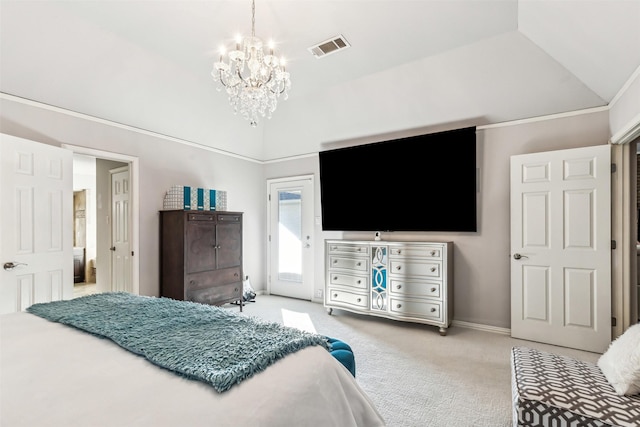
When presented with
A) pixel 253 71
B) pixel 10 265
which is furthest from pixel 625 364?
pixel 10 265

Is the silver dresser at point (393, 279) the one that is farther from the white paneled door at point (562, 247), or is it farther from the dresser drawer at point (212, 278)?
the dresser drawer at point (212, 278)

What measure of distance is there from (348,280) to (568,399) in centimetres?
282

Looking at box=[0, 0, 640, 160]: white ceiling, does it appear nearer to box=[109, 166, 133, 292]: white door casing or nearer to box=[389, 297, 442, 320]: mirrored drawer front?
box=[109, 166, 133, 292]: white door casing

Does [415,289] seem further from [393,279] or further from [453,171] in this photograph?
[453,171]

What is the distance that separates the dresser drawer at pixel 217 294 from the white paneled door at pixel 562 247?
11.8 ft

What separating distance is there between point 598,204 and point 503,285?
1272mm

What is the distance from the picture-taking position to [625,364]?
1.64m

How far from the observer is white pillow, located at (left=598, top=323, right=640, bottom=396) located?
158 centimetres

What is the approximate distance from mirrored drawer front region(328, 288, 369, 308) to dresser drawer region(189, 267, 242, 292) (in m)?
1.44

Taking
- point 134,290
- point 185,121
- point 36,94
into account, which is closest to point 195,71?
point 185,121

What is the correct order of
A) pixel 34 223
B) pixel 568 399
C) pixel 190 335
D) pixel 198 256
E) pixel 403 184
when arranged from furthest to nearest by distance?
pixel 403 184, pixel 198 256, pixel 34 223, pixel 568 399, pixel 190 335

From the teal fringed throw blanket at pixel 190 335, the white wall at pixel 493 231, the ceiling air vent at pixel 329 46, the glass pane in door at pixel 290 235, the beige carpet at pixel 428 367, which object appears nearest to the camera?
the teal fringed throw blanket at pixel 190 335

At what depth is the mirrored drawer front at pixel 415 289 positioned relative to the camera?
11.9 feet

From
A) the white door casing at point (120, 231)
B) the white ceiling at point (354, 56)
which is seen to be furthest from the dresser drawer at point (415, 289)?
the white door casing at point (120, 231)
